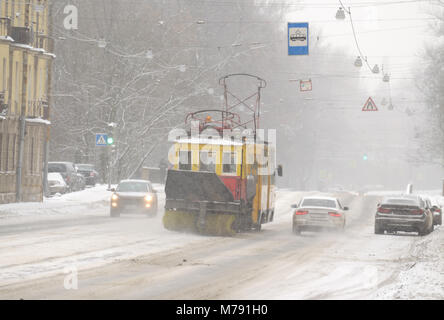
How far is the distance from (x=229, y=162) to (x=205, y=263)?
984cm

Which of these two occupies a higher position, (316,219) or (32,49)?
(32,49)

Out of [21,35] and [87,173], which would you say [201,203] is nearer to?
[21,35]

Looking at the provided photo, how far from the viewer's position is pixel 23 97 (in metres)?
42.8

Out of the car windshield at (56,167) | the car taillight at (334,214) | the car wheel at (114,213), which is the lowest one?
the car wheel at (114,213)

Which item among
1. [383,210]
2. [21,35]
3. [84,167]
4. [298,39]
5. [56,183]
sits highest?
[21,35]

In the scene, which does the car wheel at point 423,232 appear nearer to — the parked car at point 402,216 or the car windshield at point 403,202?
the parked car at point 402,216

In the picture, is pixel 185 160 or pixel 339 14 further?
pixel 339 14

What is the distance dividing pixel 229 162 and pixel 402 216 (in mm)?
7470

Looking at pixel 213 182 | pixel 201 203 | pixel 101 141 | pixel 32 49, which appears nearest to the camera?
pixel 201 203

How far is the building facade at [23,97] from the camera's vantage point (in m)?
41.4

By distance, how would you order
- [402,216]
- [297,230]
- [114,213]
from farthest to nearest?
[114,213] < [402,216] < [297,230]

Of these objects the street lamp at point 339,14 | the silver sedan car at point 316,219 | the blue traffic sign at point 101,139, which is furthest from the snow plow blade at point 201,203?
the blue traffic sign at point 101,139

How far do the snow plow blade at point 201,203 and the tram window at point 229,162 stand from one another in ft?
2.10

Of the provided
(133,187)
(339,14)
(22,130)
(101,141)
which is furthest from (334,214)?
(101,141)
